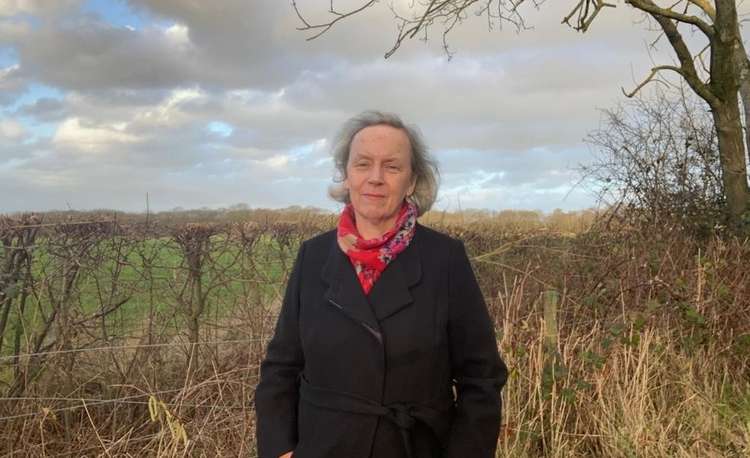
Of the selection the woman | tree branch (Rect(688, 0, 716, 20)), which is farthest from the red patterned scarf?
tree branch (Rect(688, 0, 716, 20))

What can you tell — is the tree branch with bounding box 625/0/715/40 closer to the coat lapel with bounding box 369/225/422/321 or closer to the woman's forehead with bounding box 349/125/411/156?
the woman's forehead with bounding box 349/125/411/156

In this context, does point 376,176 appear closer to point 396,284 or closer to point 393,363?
point 396,284

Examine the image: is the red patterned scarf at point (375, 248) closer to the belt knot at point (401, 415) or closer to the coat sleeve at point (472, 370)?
the coat sleeve at point (472, 370)

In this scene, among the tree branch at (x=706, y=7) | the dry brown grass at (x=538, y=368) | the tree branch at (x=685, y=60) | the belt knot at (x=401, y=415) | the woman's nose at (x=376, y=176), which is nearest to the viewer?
the belt knot at (x=401, y=415)

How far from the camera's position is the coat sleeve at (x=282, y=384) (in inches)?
95.2

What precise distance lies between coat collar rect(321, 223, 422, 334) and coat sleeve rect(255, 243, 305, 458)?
0.61 ft

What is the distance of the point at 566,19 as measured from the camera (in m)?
9.60

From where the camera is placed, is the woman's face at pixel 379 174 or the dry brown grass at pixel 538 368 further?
the dry brown grass at pixel 538 368

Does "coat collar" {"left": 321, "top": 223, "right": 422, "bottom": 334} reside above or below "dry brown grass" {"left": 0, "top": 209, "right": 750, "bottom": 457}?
above

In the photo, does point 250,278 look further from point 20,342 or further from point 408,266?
point 408,266

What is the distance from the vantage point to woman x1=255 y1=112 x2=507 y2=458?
2221mm

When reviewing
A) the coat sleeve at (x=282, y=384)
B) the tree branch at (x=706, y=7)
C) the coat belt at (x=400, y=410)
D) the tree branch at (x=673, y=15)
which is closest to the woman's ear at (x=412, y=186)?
the coat sleeve at (x=282, y=384)

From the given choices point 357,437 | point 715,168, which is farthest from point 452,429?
point 715,168

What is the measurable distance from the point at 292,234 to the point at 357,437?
14.6 ft
